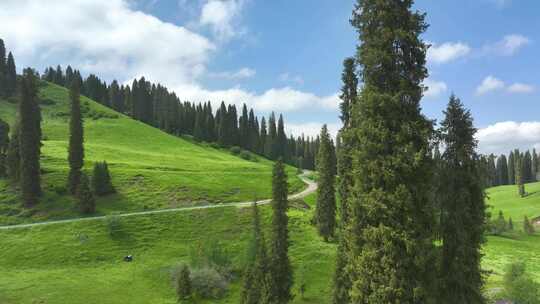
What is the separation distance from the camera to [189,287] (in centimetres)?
4466

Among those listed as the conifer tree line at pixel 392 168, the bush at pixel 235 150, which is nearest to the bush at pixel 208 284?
the conifer tree line at pixel 392 168

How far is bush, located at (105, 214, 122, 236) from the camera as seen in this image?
58.0 m

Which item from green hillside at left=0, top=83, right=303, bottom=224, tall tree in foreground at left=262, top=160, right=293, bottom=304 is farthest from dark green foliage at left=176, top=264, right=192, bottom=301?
green hillside at left=0, top=83, right=303, bottom=224

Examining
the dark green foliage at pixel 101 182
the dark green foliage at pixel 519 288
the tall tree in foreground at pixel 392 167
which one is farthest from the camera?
the dark green foliage at pixel 101 182

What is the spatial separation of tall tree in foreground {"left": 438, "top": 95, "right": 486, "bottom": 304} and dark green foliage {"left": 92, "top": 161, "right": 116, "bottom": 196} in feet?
210

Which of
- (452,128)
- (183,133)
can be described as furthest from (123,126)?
(452,128)

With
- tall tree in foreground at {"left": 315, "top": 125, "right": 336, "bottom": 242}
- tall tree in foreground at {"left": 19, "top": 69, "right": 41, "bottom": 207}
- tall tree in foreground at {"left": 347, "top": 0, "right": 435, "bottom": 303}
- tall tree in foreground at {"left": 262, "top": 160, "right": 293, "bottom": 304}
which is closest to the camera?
tall tree in foreground at {"left": 347, "top": 0, "right": 435, "bottom": 303}

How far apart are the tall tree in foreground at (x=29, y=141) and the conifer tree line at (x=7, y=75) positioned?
102 m

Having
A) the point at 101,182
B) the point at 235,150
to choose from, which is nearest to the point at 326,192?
the point at 101,182

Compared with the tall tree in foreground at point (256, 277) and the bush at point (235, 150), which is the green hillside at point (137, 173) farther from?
the tall tree in foreground at point (256, 277)

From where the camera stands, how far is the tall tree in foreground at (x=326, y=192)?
5906 cm

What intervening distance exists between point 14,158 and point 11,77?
4456 inches

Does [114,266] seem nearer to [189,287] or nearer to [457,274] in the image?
[189,287]

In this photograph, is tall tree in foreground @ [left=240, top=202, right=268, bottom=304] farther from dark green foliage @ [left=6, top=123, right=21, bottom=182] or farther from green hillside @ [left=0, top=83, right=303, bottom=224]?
dark green foliage @ [left=6, top=123, right=21, bottom=182]
